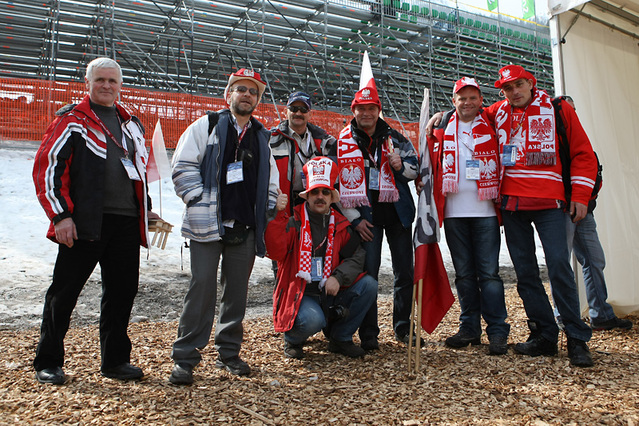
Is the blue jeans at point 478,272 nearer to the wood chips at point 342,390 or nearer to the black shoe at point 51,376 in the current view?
the wood chips at point 342,390

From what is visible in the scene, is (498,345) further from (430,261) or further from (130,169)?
(130,169)

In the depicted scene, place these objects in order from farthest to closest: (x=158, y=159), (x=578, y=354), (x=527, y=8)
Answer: (x=527, y=8) < (x=158, y=159) < (x=578, y=354)

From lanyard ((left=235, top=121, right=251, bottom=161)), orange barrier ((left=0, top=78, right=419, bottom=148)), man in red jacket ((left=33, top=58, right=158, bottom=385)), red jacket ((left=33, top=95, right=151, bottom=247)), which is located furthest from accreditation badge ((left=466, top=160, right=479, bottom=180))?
orange barrier ((left=0, top=78, right=419, bottom=148))

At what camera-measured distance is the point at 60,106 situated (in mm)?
12305

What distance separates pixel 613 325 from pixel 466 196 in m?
1.92

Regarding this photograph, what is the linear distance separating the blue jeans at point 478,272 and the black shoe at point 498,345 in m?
0.03

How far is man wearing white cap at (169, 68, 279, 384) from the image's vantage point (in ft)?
10.5

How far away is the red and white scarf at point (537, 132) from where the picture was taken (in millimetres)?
3582

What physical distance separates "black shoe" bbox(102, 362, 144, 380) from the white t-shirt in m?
2.46

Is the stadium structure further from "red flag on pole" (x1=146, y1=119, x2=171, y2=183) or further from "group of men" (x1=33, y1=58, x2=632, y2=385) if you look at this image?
"group of men" (x1=33, y1=58, x2=632, y2=385)

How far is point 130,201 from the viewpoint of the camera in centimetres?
327

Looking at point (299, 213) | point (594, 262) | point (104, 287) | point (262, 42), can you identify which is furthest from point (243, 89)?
point (262, 42)

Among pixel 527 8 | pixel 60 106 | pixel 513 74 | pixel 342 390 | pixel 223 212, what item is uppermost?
pixel 527 8

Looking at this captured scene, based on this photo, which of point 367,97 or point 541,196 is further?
point 367,97
